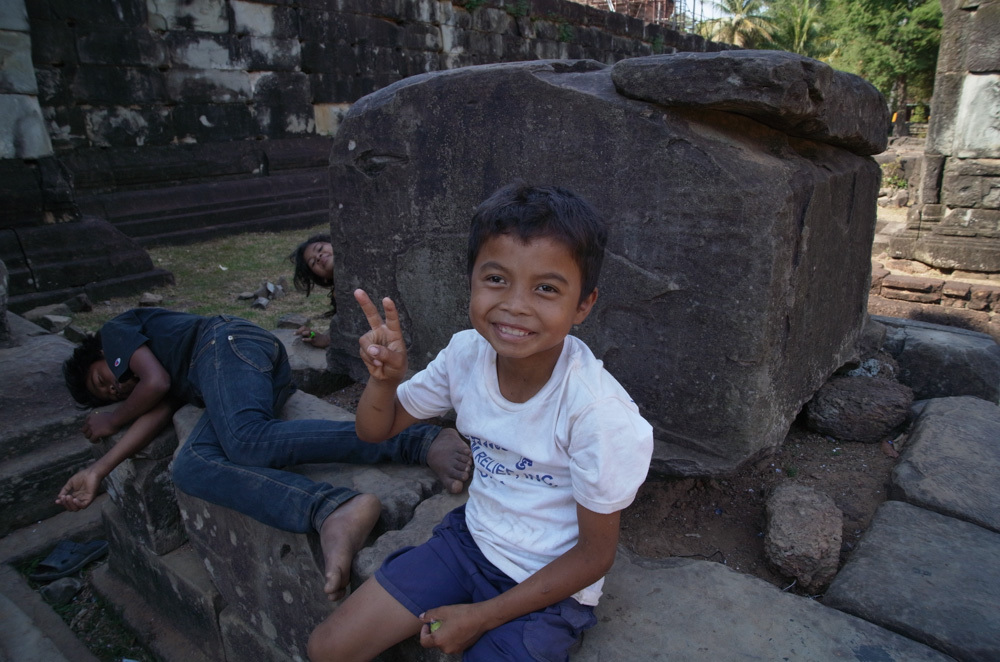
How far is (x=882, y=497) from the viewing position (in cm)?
192

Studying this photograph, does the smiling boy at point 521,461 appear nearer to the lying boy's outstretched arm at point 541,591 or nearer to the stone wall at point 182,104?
the lying boy's outstretched arm at point 541,591

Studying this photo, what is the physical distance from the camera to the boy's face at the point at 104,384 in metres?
2.48

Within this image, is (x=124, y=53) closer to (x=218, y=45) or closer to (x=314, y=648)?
(x=218, y=45)

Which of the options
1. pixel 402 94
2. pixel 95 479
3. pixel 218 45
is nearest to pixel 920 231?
pixel 402 94

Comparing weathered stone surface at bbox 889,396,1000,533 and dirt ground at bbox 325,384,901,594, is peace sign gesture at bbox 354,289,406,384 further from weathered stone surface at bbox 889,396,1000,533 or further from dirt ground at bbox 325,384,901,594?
weathered stone surface at bbox 889,396,1000,533

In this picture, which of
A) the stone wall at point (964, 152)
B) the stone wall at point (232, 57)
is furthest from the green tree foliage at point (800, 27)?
the stone wall at point (964, 152)

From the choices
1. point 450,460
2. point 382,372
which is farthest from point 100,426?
point 382,372

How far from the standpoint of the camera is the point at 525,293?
125 centimetres

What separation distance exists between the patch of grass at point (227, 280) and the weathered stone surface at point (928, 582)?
3.78 m

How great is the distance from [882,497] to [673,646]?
958 millimetres

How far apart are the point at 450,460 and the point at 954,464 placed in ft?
4.70

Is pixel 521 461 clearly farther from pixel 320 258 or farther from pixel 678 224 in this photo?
pixel 320 258

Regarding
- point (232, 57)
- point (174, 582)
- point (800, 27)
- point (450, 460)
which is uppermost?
point (800, 27)

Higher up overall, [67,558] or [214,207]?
[214,207]
